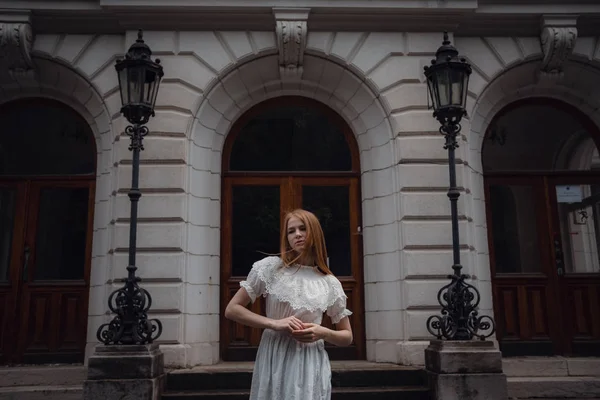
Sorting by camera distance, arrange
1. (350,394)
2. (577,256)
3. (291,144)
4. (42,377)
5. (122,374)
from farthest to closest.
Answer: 1. (291,144)
2. (577,256)
3. (42,377)
4. (350,394)
5. (122,374)

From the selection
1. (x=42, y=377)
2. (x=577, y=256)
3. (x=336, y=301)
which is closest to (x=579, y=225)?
(x=577, y=256)

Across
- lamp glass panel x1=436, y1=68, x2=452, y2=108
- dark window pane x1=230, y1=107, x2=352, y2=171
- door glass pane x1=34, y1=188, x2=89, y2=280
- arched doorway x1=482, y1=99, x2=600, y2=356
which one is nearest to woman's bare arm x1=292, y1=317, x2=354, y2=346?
lamp glass panel x1=436, y1=68, x2=452, y2=108

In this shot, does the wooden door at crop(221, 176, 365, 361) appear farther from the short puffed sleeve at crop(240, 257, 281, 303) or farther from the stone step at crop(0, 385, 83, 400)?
the short puffed sleeve at crop(240, 257, 281, 303)

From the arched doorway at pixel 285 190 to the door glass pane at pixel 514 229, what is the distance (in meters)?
2.50

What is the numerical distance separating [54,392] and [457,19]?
8.59m

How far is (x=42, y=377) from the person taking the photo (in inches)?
308

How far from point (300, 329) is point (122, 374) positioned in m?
4.27

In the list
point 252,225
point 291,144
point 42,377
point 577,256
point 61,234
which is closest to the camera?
point 42,377

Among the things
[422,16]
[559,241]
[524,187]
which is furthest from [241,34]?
[559,241]

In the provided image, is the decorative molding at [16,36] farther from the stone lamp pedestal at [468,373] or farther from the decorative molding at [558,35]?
the decorative molding at [558,35]

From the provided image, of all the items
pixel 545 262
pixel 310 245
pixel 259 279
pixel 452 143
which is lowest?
pixel 259 279

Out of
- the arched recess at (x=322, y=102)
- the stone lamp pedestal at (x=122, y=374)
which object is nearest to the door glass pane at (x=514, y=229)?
the arched recess at (x=322, y=102)

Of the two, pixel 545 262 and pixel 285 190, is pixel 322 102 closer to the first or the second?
pixel 285 190

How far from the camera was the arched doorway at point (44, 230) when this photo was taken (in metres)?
8.62
